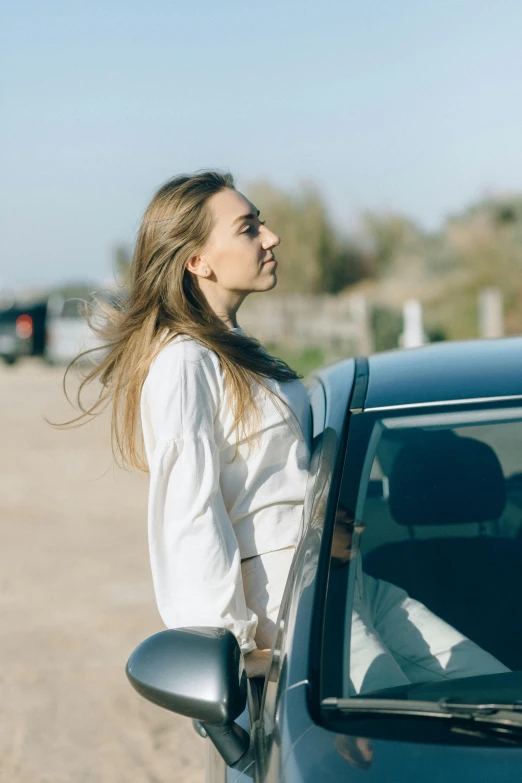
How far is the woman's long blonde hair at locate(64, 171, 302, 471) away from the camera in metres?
2.49

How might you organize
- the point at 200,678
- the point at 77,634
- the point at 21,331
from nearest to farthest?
the point at 200,678, the point at 77,634, the point at 21,331

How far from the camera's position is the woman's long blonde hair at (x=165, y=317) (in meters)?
2.49

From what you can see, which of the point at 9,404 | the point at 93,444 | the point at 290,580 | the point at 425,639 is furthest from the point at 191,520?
the point at 9,404

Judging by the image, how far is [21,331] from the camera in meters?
28.8

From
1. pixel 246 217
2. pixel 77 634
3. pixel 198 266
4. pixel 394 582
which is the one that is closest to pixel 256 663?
pixel 394 582

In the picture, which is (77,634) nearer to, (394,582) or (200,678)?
(394,582)

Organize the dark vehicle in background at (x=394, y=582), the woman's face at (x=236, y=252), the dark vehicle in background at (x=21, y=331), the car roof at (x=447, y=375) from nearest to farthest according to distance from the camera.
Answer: the dark vehicle in background at (x=394, y=582) < the car roof at (x=447, y=375) < the woman's face at (x=236, y=252) < the dark vehicle in background at (x=21, y=331)

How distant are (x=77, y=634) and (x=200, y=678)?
4.13m

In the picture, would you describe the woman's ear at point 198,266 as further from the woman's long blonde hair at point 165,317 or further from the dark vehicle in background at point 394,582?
the dark vehicle in background at point 394,582

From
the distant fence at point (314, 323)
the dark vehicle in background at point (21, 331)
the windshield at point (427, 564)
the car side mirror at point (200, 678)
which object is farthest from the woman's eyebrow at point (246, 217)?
the dark vehicle in background at point (21, 331)

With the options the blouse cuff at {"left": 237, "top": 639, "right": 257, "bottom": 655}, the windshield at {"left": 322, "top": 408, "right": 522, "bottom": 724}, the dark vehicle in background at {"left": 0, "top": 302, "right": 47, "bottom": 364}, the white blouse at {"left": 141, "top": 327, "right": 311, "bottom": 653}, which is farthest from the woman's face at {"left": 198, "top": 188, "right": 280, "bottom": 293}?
the dark vehicle in background at {"left": 0, "top": 302, "right": 47, "bottom": 364}

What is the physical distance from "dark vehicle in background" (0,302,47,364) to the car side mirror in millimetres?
27594

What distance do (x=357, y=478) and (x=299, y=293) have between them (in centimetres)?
3730

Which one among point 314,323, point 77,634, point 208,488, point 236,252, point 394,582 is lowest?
point 314,323
